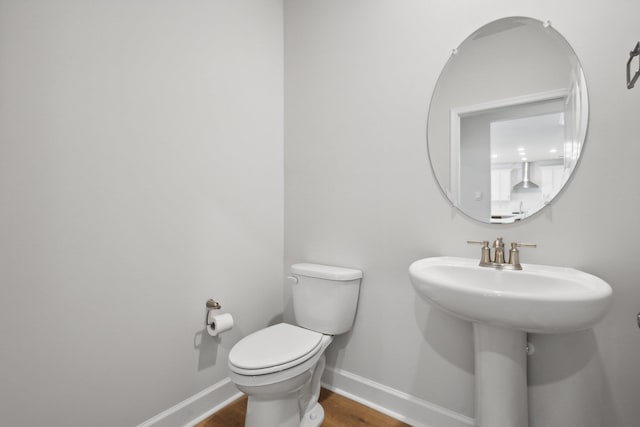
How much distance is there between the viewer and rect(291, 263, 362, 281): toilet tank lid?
155 centimetres

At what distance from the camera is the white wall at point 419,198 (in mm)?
1055

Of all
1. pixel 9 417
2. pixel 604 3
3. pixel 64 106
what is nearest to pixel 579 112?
pixel 604 3

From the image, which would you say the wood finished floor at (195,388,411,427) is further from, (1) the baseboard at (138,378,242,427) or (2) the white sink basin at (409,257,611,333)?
(2) the white sink basin at (409,257,611,333)

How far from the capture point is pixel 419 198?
4.76 feet

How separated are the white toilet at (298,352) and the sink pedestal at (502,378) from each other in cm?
68

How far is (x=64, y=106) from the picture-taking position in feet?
3.50

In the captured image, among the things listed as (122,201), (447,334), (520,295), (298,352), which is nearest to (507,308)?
(520,295)

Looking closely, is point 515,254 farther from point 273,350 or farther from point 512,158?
point 273,350

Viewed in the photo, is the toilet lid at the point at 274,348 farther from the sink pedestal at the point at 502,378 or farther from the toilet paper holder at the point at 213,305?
the sink pedestal at the point at 502,378

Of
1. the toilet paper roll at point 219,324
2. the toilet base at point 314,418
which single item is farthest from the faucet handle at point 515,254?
the toilet paper roll at point 219,324

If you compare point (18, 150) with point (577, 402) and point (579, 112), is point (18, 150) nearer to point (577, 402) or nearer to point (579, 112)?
point (579, 112)

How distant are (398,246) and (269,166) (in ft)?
3.13

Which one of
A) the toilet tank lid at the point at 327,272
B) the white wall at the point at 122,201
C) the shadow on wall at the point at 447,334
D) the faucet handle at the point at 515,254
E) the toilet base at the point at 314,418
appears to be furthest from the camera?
the toilet tank lid at the point at 327,272

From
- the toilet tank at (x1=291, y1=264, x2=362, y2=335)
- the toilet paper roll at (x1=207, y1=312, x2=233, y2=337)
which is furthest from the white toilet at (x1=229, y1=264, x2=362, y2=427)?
the toilet paper roll at (x1=207, y1=312, x2=233, y2=337)
